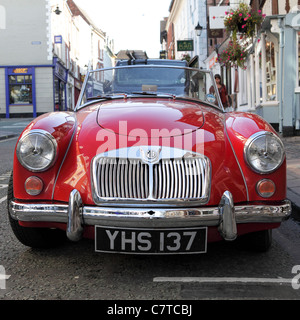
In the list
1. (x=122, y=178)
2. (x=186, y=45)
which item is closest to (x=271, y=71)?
(x=122, y=178)

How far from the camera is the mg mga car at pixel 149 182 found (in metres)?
2.45

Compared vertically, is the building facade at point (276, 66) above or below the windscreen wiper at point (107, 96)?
above

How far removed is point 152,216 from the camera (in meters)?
2.39

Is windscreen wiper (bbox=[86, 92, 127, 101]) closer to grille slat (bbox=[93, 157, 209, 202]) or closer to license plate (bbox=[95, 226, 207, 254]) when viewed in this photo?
grille slat (bbox=[93, 157, 209, 202])

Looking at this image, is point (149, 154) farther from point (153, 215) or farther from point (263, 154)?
point (263, 154)

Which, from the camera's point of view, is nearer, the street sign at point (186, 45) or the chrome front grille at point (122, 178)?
the chrome front grille at point (122, 178)

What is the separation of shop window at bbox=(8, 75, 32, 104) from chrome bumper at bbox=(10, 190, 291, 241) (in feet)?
89.2

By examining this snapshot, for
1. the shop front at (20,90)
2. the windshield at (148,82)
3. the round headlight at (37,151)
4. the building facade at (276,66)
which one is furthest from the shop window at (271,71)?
the shop front at (20,90)

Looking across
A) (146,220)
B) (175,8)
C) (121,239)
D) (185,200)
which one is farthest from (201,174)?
(175,8)

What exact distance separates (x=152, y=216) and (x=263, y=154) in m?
0.84

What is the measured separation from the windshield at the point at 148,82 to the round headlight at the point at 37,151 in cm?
114

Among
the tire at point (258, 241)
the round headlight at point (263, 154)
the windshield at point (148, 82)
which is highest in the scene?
the windshield at point (148, 82)

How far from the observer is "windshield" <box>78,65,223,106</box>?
3861 mm

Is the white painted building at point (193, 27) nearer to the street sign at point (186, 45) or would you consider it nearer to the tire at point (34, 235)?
the street sign at point (186, 45)
